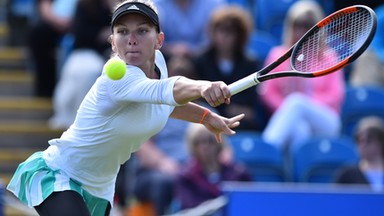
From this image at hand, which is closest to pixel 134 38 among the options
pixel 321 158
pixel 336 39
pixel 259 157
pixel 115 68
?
pixel 115 68

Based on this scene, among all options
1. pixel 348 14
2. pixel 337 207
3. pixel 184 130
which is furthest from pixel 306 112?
pixel 348 14

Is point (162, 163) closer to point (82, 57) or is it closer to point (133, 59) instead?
point (82, 57)

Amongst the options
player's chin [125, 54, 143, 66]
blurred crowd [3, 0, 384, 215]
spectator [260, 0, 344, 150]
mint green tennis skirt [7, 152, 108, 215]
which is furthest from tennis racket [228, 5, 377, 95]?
spectator [260, 0, 344, 150]

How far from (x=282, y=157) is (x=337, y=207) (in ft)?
4.30

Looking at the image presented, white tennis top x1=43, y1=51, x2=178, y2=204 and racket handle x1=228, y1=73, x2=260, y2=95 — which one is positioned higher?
racket handle x1=228, y1=73, x2=260, y2=95

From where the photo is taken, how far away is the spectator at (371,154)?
7.18 metres

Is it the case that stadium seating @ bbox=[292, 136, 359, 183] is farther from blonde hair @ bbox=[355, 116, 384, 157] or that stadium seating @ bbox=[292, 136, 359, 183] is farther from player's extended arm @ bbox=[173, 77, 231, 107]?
player's extended arm @ bbox=[173, 77, 231, 107]

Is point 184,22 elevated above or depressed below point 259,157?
above

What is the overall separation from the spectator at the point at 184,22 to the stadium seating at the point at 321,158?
1479 mm

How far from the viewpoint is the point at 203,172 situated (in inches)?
277

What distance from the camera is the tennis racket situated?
4.24 m

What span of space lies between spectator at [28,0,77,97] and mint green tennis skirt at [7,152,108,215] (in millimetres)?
4053

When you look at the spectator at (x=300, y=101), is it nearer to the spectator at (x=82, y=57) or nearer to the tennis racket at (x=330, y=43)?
the spectator at (x=82, y=57)

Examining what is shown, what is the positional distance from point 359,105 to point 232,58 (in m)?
1.13
